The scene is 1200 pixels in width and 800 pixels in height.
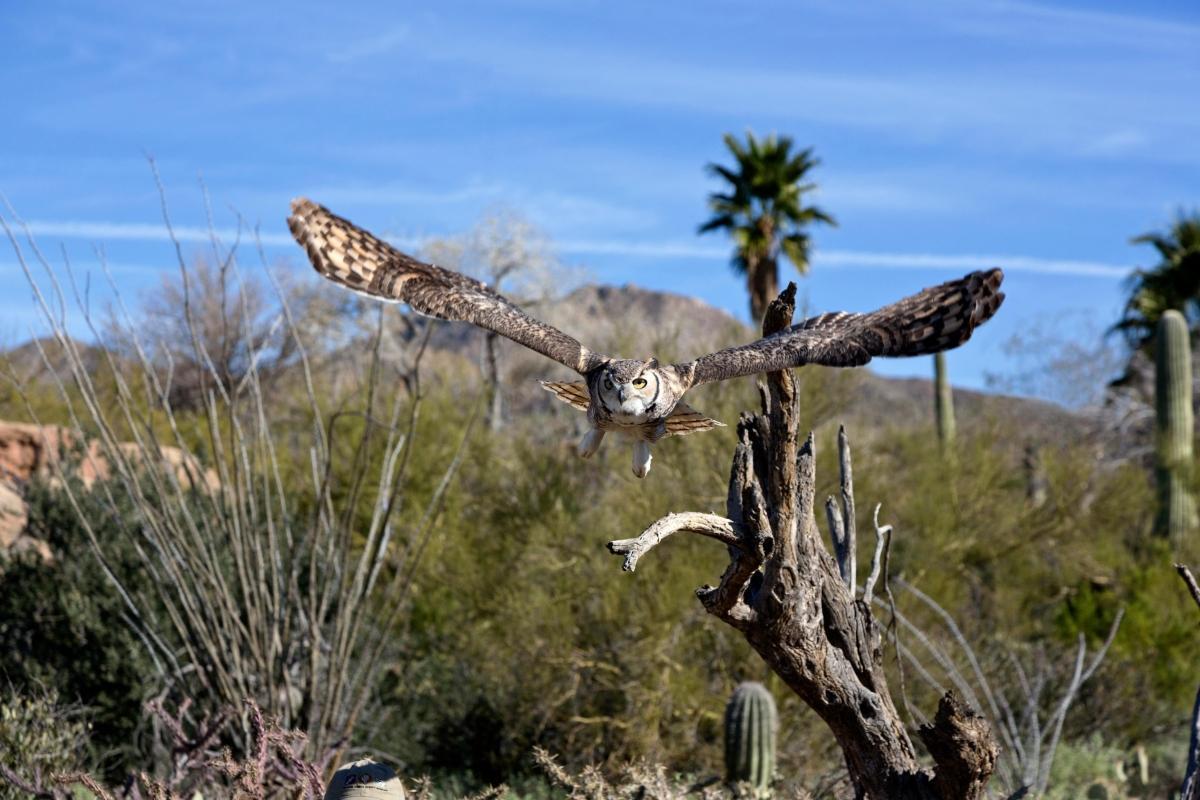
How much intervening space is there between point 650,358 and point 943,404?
620 inches

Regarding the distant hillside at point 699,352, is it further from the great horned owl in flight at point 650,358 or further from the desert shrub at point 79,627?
the great horned owl in flight at point 650,358

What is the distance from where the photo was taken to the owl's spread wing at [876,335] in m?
4.04

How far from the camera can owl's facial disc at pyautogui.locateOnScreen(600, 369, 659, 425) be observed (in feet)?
13.0

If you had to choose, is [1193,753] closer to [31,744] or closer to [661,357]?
[31,744]

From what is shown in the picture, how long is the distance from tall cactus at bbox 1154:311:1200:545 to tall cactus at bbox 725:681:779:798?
9.59 metres

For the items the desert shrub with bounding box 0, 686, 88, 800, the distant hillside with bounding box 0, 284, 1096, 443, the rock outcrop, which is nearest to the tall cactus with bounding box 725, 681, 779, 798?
the distant hillside with bounding box 0, 284, 1096, 443

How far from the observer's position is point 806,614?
414cm

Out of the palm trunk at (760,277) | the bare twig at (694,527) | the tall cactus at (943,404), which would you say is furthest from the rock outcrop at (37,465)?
the palm trunk at (760,277)

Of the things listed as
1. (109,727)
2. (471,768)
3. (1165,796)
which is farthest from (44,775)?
(1165,796)

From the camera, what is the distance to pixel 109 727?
951 cm

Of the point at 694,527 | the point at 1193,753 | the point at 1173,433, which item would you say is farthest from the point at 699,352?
the point at 694,527

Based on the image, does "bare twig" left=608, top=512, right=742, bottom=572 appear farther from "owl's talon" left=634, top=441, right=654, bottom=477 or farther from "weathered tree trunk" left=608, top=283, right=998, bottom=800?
"owl's talon" left=634, top=441, right=654, bottom=477

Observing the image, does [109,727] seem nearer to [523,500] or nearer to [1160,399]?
[523,500]

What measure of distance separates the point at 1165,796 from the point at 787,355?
334 inches
